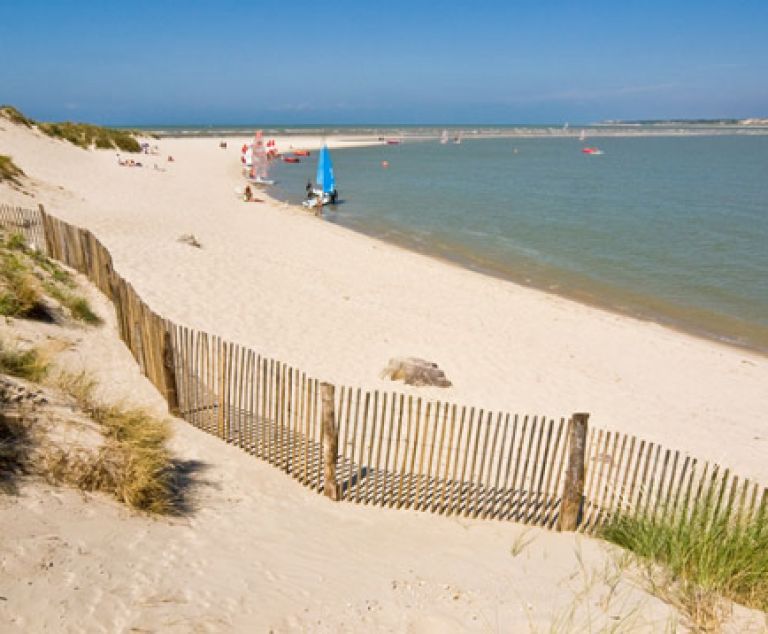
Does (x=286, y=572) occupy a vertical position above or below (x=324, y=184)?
above

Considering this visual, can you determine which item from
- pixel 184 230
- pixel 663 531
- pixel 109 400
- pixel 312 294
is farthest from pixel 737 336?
pixel 184 230

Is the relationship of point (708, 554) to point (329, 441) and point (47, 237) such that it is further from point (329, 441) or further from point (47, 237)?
point (47, 237)

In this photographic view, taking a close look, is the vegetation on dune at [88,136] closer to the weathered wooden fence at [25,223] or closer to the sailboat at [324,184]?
the sailboat at [324,184]

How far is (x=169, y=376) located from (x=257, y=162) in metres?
40.0

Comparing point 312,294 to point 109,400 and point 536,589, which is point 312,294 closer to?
point 109,400

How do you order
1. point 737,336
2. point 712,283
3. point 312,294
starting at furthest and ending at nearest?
point 712,283
point 737,336
point 312,294

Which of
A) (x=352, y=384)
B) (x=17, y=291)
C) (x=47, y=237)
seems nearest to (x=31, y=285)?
(x=17, y=291)

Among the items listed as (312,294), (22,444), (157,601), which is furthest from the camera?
(312,294)

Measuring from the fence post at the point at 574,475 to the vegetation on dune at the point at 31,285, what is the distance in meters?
8.21

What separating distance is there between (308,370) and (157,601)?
6.33 m

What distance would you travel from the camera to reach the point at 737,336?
51.8ft

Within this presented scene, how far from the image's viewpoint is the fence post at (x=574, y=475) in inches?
237

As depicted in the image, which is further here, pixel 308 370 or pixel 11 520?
pixel 308 370

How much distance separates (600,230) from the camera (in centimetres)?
2903
